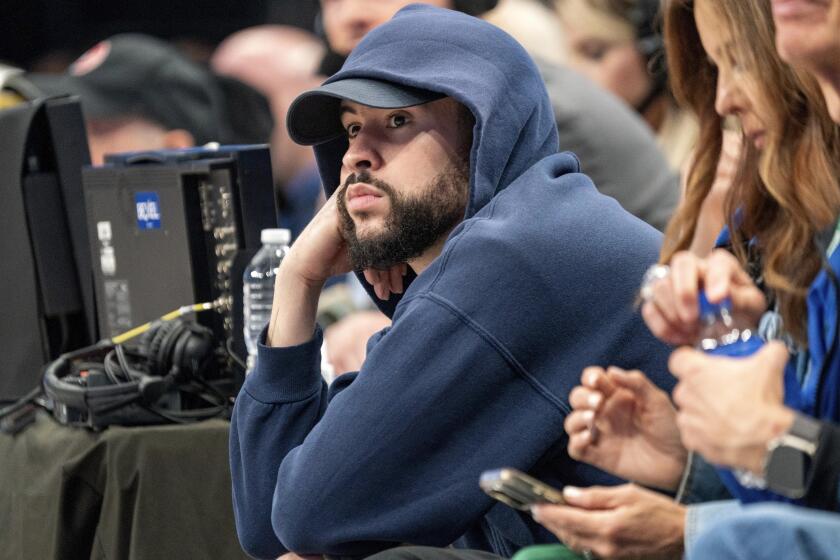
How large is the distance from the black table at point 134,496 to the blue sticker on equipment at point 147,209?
0.49 m

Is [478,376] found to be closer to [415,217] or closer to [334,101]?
[415,217]

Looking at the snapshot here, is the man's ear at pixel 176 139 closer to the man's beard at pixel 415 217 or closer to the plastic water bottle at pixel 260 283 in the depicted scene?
the plastic water bottle at pixel 260 283

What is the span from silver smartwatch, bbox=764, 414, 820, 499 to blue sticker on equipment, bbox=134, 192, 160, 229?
1.83 metres

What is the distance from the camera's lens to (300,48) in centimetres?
682

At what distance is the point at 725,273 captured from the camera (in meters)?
1.56

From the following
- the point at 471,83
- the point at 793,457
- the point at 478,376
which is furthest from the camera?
the point at 471,83

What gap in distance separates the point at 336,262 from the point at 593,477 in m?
0.66

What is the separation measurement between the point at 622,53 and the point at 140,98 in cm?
177

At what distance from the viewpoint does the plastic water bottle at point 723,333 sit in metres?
1.56

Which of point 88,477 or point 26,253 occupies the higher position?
point 26,253

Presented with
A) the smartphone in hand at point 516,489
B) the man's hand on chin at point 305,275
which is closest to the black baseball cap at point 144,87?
the man's hand on chin at point 305,275

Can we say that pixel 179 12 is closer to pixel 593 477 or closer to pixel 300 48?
pixel 300 48

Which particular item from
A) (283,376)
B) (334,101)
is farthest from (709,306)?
(334,101)

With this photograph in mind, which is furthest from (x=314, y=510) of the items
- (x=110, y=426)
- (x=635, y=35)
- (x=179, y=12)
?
(x=179, y=12)
